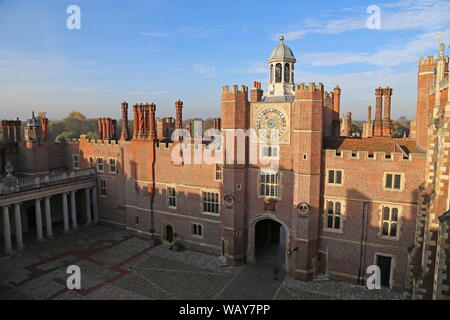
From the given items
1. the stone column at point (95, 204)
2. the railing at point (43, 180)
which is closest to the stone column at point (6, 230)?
the railing at point (43, 180)

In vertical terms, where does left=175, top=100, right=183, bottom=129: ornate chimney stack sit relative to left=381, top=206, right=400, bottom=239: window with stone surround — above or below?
above

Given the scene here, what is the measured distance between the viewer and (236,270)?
26.6 metres

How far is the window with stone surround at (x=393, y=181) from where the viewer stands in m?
22.4

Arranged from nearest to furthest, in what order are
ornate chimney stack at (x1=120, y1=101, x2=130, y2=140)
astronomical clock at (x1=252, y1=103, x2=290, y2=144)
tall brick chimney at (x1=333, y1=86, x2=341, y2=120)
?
astronomical clock at (x1=252, y1=103, x2=290, y2=144) < tall brick chimney at (x1=333, y1=86, x2=341, y2=120) < ornate chimney stack at (x1=120, y1=101, x2=130, y2=140)

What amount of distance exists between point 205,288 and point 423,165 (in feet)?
59.6

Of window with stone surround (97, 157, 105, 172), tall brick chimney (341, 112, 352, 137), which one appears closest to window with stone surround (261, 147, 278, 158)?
window with stone surround (97, 157, 105, 172)

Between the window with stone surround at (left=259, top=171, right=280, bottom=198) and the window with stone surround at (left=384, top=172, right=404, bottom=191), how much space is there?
8.09m

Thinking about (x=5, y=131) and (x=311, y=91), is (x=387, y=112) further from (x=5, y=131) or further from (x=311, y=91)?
(x=5, y=131)

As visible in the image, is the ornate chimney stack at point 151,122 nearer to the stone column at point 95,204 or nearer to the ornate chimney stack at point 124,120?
the ornate chimney stack at point 124,120

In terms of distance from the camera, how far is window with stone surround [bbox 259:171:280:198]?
2607 cm

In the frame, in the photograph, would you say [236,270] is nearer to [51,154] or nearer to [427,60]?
[427,60]

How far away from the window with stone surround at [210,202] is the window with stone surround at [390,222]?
14182mm

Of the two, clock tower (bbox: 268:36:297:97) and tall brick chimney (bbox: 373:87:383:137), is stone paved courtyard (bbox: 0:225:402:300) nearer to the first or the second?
clock tower (bbox: 268:36:297:97)

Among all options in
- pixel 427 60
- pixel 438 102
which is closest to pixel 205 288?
pixel 438 102
